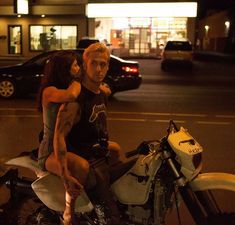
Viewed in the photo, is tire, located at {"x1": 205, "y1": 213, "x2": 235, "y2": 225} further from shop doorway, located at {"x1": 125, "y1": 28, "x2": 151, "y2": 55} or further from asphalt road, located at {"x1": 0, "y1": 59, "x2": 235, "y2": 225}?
shop doorway, located at {"x1": 125, "y1": 28, "x2": 151, "y2": 55}

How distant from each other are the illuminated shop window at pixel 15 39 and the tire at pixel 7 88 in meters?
23.6

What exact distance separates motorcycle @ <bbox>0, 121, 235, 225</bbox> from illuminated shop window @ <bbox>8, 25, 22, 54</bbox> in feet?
115

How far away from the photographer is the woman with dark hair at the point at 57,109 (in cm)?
343

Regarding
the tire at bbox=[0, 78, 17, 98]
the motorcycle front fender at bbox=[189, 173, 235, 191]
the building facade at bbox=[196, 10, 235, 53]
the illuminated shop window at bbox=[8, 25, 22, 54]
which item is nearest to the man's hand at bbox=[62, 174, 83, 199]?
the motorcycle front fender at bbox=[189, 173, 235, 191]

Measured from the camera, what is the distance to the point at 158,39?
40750 millimetres

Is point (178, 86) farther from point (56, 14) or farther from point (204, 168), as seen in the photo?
point (56, 14)

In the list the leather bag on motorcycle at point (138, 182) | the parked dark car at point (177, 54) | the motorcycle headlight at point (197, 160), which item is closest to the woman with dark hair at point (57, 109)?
the leather bag on motorcycle at point (138, 182)

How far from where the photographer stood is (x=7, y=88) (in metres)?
14.7

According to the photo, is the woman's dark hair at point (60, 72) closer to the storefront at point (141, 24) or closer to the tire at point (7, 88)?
the tire at point (7, 88)

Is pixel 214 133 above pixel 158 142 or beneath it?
beneath

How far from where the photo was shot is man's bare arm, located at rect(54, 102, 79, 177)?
3.39 m

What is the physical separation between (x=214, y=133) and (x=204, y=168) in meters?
2.76


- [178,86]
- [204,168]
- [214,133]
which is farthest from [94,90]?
[178,86]

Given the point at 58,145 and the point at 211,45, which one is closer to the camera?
the point at 58,145
